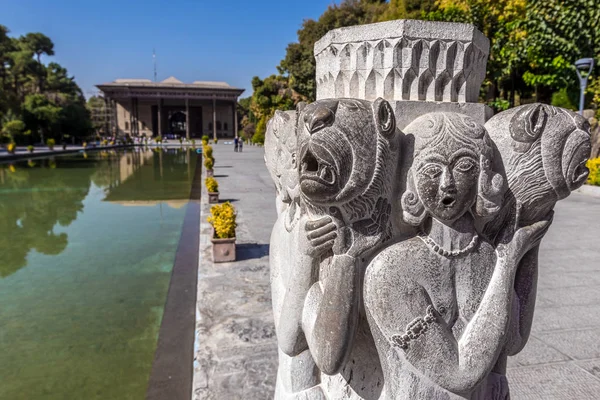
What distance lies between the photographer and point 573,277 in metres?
4.61

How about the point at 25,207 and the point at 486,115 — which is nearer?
the point at 486,115

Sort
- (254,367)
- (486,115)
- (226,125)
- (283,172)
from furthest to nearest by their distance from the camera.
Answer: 1. (226,125)
2. (254,367)
3. (283,172)
4. (486,115)

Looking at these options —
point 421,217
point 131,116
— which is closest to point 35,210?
point 421,217

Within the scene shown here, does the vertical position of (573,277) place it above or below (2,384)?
above

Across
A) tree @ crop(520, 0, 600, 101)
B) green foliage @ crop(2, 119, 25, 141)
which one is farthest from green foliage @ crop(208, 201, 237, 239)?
green foliage @ crop(2, 119, 25, 141)

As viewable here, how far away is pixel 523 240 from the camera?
4.33 ft

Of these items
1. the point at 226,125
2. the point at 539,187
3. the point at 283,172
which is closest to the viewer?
the point at 539,187

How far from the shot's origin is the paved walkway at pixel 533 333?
278cm

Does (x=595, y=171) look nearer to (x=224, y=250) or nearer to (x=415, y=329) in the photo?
(x=224, y=250)

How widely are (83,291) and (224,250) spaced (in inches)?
65.7

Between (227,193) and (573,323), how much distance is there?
8195mm

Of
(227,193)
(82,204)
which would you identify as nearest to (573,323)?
(227,193)

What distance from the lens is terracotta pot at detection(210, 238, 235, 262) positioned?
5.18m

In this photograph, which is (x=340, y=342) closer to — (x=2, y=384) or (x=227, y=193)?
(x=2, y=384)
